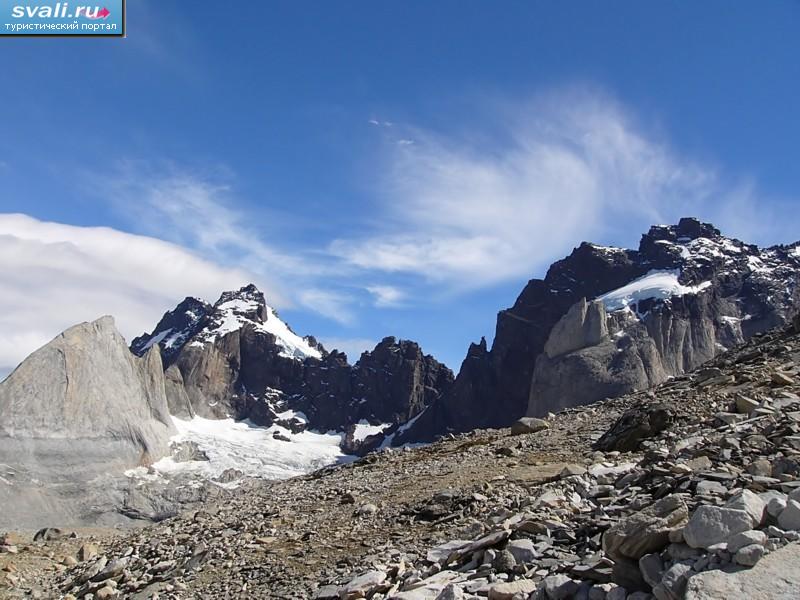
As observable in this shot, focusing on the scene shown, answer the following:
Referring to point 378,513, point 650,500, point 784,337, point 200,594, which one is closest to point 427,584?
point 650,500

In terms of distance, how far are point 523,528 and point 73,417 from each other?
162886 mm

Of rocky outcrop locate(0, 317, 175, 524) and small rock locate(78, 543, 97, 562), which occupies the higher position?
rocky outcrop locate(0, 317, 175, 524)

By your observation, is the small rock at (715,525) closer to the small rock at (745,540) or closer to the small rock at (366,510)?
the small rock at (745,540)


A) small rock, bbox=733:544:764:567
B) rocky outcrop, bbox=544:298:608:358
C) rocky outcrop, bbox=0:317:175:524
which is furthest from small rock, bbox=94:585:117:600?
rocky outcrop, bbox=544:298:608:358

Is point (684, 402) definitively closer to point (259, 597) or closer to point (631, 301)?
point (259, 597)

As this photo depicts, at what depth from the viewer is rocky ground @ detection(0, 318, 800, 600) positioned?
670cm

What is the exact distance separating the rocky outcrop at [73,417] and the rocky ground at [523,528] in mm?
126795

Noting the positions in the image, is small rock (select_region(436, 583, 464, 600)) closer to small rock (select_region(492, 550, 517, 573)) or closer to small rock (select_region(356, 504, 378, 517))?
small rock (select_region(492, 550, 517, 573))

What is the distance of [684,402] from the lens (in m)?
20.0

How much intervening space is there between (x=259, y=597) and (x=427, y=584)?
3.22 m

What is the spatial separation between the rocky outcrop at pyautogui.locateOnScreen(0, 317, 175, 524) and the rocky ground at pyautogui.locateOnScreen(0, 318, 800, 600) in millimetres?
126795

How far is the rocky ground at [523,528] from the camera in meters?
6.70

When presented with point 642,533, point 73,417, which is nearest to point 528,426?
point 642,533

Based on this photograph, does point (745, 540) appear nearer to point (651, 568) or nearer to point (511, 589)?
point (651, 568)
